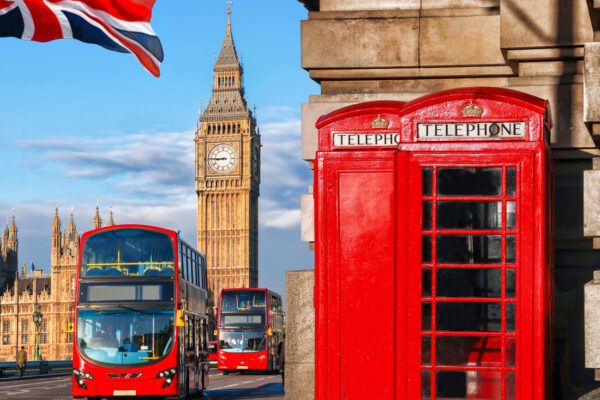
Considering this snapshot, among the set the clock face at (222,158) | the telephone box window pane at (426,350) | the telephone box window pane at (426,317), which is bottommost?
the telephone box window pane at (426,350)

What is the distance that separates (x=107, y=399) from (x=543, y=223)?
1297 centimetres

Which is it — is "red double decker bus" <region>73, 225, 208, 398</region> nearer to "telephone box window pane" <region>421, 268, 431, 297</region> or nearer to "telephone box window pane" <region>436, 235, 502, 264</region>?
"telephone box window pane" <region>421, 268, 431, 297</region>

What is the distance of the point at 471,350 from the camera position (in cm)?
699

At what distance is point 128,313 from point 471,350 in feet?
35.7

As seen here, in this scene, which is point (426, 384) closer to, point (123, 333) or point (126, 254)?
point (126, 254)

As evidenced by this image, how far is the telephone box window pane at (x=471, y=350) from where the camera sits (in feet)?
22.9

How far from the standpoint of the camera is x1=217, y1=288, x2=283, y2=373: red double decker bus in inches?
1337

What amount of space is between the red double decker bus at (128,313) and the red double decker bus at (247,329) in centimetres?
1611

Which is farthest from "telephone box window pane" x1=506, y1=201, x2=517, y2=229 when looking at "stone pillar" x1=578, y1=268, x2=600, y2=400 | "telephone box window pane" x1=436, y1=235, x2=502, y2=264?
"stone pillar" x1=578, y1=268, x2=600, y2=400

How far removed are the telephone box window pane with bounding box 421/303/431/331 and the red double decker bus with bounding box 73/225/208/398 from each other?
10421mm

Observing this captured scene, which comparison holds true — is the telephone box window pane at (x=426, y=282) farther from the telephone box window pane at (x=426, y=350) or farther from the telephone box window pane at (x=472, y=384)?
the telephone box window pane at (x=472, y=384)

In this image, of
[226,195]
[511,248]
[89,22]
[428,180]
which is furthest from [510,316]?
[226,195]

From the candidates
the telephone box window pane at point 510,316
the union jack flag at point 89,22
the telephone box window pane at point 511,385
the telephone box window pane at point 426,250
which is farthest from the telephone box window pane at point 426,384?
the union jack flag at point 89,22

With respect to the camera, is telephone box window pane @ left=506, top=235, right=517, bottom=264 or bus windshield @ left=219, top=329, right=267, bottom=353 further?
bus windshield @ left=219, top=329, right=267, bottom=353
